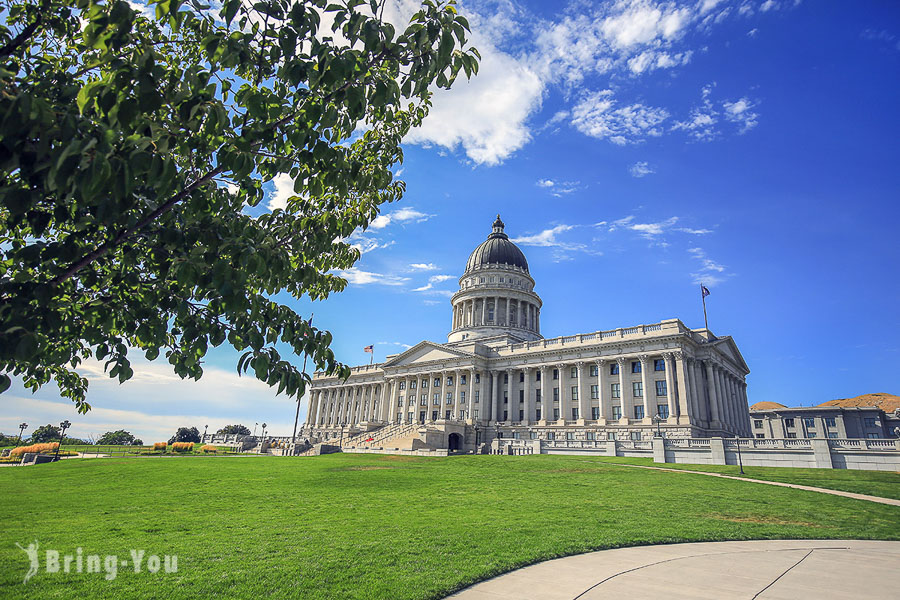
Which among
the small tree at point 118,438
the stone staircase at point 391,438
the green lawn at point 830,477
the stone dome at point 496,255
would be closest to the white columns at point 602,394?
the stone staircase at point 391,438

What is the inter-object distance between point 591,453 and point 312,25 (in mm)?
48018

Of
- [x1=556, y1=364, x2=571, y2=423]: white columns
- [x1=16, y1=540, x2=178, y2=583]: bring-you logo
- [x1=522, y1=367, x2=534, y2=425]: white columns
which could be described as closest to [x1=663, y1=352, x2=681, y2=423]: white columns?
[x1=556, y1=364, x2=571, y2=423]: white columns

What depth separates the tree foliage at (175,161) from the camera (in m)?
3.65

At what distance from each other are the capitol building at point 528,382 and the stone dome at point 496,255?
32cm

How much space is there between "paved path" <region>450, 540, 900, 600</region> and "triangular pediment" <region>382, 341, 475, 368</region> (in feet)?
229

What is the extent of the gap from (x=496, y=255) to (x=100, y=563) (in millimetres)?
99070

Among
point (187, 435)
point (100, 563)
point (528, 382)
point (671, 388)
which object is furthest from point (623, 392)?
point (187, 435)

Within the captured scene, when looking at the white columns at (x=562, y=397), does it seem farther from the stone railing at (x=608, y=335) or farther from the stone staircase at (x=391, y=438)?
the stone staircase at (x=391, y=438)

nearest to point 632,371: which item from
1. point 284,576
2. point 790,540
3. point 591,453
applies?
point 591,453

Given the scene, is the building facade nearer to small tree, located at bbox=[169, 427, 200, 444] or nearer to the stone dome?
the stone dome

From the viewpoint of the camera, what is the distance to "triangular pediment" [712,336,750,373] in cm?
7091

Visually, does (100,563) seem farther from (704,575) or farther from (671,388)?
(671,388)

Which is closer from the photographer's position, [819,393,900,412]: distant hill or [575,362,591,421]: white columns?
[575,362,591,421]: white columns

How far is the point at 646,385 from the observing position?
63688 millimetres
